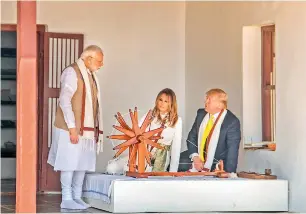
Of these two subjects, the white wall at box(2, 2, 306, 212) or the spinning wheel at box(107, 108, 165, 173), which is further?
the white wall at box(2, 2, 306, 212)

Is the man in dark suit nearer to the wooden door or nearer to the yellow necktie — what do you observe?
the yellow necktie

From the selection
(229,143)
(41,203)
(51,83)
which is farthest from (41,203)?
(51,83)

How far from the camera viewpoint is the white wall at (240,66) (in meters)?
8.11

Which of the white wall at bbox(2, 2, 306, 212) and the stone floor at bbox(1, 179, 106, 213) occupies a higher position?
the white wall at bbox(2, 2, 306, 212)

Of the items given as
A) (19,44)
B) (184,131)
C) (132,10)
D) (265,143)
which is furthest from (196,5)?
(19,44)

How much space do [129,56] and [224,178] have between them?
10.8 ft

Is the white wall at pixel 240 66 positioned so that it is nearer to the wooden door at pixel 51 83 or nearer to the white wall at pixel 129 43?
the white wall at pixel 129 43

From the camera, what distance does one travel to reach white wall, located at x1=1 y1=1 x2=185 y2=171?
10664 mm

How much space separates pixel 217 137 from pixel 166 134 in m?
0.50

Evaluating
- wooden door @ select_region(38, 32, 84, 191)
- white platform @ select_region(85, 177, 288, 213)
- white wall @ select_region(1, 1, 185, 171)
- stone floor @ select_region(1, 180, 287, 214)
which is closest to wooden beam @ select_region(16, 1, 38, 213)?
white platform @ select_region(85, 177, 288, 213)

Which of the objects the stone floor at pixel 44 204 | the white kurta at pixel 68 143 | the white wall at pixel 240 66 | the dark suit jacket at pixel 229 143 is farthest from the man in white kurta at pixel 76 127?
the white wall at pixel 240 66

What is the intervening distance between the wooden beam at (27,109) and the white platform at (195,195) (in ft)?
4.63

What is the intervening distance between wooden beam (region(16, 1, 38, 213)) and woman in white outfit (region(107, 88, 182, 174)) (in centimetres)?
236

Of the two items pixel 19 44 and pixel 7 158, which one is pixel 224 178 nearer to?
pixel 19 44
